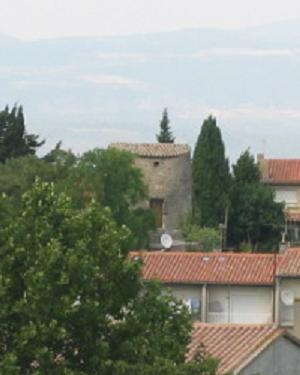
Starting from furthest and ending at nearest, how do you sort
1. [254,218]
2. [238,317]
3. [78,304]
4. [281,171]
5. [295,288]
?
[281,171] < [254,218] < [238,317] < [295,288] < [78,304]

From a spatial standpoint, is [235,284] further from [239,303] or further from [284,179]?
[284,179]

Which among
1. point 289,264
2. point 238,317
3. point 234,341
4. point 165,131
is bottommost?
point 234,341

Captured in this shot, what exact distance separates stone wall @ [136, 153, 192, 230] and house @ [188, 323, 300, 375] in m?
45.3

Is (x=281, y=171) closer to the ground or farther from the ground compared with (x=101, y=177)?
farther from the ground

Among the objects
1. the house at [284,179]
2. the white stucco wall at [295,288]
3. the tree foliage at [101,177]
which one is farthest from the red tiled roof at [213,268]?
the house at [284,179]

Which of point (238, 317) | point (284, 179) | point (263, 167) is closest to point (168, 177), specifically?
point (284, 179)

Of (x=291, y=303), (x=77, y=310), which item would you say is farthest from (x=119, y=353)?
(x=291, y=303)

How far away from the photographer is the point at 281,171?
9250cm

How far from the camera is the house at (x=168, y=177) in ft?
255

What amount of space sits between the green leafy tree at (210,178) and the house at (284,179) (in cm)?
529

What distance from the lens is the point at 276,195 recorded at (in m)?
90.3

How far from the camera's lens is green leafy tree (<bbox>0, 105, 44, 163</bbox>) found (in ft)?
266

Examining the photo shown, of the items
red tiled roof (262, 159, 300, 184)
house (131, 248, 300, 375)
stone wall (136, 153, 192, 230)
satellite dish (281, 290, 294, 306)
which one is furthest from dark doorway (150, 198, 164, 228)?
satellite dish (281, 290, 294, 306)

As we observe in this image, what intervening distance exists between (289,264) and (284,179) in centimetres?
4345
